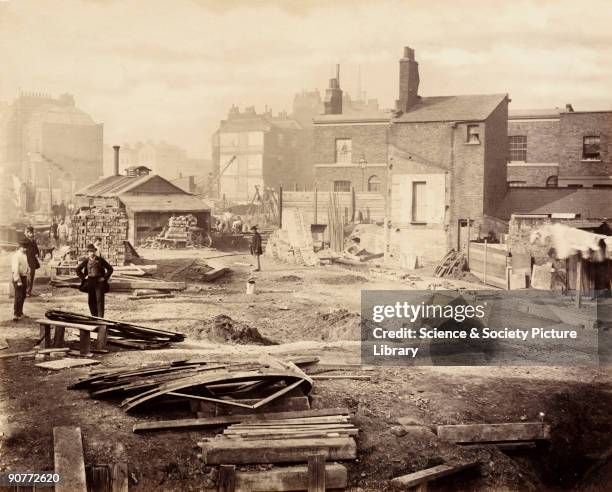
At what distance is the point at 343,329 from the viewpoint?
31.8ft

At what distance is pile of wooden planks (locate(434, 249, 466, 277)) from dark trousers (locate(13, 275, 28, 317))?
5.92m

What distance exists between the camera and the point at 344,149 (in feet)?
71.6

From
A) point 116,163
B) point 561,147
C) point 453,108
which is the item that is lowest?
point 116,163

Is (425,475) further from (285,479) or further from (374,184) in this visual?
(374,184)

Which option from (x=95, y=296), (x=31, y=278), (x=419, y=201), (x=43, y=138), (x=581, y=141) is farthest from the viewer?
(x=581, y=141)

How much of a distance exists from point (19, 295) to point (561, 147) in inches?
727

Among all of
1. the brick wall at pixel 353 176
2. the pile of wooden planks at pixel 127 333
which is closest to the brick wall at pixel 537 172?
the brick wall at pixel 353 176

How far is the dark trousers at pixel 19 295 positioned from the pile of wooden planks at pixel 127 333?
0.80 metres

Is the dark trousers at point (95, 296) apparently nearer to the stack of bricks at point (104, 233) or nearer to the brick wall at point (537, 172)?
the stack of bricks at point (104, 233)

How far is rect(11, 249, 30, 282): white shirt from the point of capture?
9.41 metres

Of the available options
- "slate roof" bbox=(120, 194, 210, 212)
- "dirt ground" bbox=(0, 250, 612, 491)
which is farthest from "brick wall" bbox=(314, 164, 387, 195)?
"dirt ground" bbox=(0, 250, 612, 491)

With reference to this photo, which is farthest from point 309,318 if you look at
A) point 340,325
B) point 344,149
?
point 344,149

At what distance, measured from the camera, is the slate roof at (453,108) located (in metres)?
10.5

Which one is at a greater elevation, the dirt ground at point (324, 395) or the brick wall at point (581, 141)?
the brick wall at point (581, 141)
